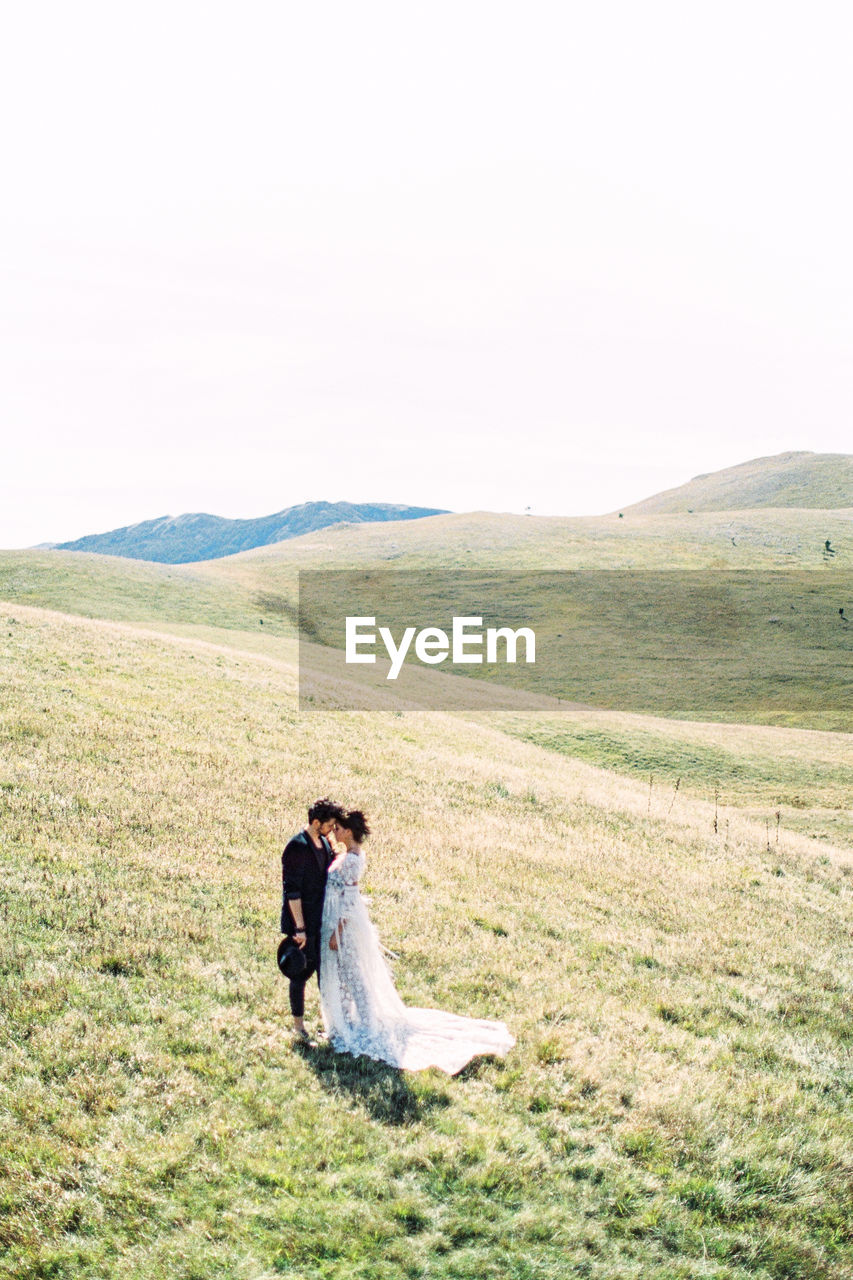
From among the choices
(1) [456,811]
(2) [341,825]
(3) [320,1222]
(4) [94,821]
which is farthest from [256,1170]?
(1) [456,811]

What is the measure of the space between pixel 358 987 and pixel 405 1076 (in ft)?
3.83

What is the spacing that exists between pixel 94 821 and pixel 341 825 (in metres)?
7.08

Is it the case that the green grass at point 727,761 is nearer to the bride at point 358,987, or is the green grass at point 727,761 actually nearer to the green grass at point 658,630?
the green grass at point 658,630

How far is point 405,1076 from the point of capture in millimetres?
8531

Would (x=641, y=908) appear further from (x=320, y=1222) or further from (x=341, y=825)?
(x=320, y=1222)

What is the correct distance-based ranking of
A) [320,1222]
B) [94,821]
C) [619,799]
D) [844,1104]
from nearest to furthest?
[320,1222]
[844,1104]
[94,821]
[619,799]

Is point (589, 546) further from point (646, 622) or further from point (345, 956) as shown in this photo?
point (345, 956)

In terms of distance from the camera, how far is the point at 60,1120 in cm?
697

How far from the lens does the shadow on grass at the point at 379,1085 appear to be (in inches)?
311

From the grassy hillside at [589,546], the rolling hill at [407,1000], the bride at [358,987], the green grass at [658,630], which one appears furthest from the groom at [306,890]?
the grassy hillside at [589,546]

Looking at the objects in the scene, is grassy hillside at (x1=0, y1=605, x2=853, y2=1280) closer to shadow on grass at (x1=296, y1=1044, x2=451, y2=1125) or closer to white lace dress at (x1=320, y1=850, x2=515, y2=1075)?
shadow on grass at (x1=296, y1=1044, x2=451, y2=1125)

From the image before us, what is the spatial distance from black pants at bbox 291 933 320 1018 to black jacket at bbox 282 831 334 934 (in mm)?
133

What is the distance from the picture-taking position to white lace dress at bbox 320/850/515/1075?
29.7 feet

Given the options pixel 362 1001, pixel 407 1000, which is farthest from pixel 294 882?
pixel 407 1000
